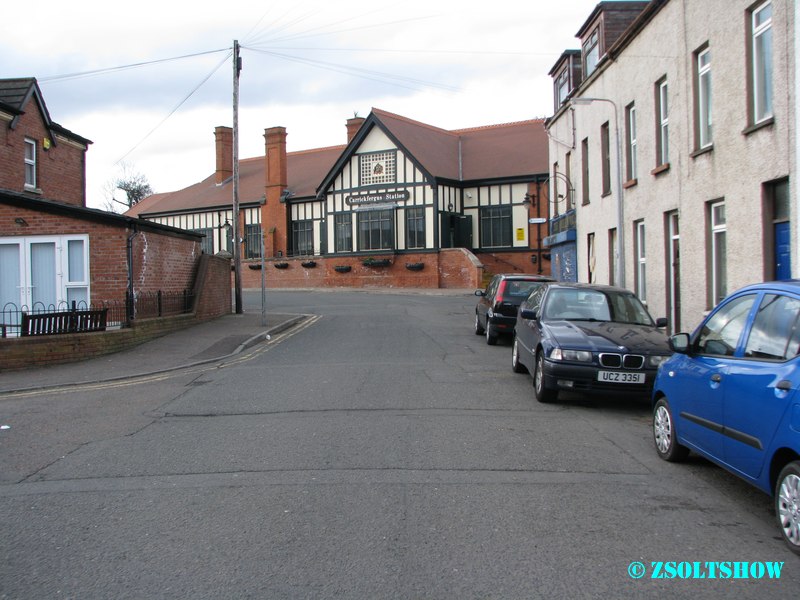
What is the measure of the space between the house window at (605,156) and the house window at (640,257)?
2396mm

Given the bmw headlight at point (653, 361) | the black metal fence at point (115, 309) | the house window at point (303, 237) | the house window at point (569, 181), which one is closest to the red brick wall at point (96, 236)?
the black metal fence at point (115, 309)

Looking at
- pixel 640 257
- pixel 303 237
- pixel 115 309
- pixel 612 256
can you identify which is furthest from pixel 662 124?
pixel 303 237

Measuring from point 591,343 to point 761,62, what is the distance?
606cm

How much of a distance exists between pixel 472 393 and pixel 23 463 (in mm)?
5720

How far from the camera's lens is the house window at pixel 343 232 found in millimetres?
43875

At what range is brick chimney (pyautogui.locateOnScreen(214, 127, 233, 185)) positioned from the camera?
176ft

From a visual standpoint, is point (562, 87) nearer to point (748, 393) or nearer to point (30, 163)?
point (30, 163)

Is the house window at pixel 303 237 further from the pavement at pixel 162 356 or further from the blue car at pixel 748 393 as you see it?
the blue car at pixel 748 393

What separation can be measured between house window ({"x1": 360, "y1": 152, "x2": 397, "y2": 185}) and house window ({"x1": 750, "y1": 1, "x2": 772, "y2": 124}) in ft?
101

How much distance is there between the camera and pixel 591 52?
877 inches

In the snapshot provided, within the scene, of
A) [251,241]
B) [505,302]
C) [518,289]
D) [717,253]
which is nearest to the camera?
[717,253]

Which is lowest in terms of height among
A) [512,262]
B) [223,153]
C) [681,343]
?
[681,343]

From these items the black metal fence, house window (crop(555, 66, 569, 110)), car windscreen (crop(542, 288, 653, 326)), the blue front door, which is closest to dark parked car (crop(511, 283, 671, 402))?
car windscreen (crop(542, 288, 653, 326))

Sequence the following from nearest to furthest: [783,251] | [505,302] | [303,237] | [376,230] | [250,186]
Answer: [783,251] → [505,302] → [376,230] → [303,237] → [250,186]
